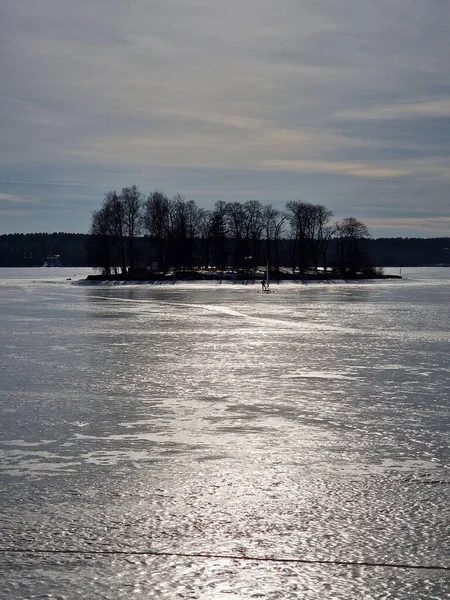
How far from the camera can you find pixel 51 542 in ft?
20.2

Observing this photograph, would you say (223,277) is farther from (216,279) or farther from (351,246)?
(351,246)

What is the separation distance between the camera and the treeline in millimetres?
111188

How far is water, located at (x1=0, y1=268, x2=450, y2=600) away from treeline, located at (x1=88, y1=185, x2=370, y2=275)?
90.7 metres

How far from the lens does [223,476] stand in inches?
315

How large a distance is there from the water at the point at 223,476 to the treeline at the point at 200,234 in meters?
90.7

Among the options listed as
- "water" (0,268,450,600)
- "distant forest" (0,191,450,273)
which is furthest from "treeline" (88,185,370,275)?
"water" (0,268,450,600)

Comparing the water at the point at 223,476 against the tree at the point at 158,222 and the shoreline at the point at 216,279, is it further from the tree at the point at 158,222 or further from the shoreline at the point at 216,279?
the tree at the point at 158,222

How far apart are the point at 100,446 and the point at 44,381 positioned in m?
5.72

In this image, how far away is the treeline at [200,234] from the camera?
365 feet

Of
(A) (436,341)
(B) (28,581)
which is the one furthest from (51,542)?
(A) (436,341)

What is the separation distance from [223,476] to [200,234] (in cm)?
13099

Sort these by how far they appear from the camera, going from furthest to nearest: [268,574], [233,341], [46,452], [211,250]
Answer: [211,250], [233,341], [46,452], [268,574]

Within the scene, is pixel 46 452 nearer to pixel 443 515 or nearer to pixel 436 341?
pixel 443 515

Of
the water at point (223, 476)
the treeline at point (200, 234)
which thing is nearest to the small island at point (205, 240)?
the treeline at point (200, 234)
